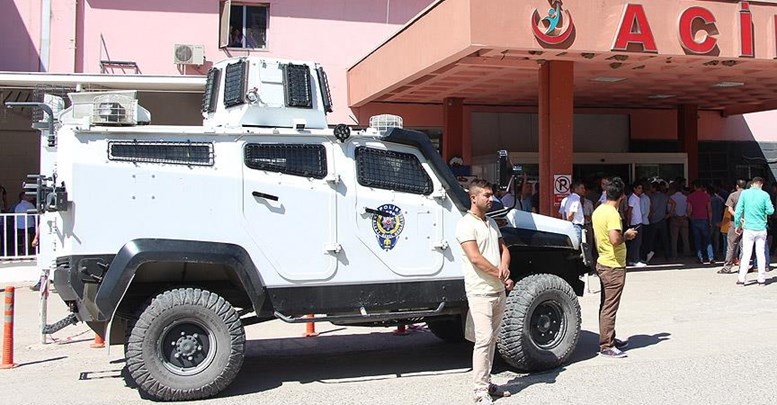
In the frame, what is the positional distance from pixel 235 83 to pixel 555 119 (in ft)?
25.1

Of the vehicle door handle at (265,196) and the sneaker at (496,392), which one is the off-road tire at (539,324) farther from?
the vehicle door handle at (265,196)

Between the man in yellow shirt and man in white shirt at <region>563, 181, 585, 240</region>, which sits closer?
the man in yellow shirt

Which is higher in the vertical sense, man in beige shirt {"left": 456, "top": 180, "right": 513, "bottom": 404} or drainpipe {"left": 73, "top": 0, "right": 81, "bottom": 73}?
drainpipe {"left": 73, "top": 0, "right": 81, "bottom": 73}

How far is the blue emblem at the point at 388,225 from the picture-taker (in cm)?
645

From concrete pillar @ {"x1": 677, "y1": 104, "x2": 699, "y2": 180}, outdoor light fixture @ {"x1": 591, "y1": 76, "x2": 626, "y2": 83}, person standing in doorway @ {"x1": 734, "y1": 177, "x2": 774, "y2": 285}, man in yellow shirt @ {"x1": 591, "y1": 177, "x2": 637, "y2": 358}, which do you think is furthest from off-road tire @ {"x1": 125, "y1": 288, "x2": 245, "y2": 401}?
concrete pillar @ {"x1": 677, "y1": 104, "x2": 699, "y2": 180}

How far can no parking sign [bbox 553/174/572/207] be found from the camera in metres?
12.9

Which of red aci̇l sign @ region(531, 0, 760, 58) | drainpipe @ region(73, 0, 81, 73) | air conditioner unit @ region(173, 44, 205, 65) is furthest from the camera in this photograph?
air conditioner unit @ region(173, 44, 205, 65)

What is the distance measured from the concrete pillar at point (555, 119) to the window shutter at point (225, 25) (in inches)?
307

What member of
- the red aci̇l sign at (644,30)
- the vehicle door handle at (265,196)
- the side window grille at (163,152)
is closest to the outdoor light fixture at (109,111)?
the side window grille at (163,152)

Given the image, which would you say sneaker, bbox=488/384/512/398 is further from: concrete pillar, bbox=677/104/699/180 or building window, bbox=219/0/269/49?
concrete pillar, bbox=677/104/699/180

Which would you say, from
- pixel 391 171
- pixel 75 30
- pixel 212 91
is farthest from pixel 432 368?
pixel 75 30

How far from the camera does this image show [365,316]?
253 inches

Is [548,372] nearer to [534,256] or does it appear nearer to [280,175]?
[534,256]

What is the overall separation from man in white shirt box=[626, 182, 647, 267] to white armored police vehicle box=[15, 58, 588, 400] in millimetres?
7874
